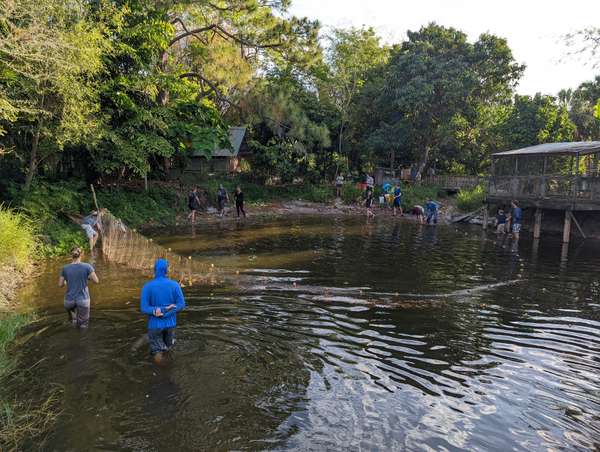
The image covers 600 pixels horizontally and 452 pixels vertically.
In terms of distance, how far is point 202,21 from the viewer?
25938 millimetres

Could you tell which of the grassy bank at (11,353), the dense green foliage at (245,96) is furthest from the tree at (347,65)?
the grassy bank at (11,353)

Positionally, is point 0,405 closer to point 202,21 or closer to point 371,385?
point 371,385

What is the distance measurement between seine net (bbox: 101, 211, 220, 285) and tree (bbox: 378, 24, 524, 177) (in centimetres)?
2592

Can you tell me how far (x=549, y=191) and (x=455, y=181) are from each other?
13.3m

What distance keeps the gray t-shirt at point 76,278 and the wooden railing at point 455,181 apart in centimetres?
3026

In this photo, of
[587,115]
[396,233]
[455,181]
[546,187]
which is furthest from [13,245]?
[587,115]

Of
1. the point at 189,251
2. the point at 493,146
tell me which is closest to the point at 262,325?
the point at 189,251

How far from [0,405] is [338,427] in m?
4.04

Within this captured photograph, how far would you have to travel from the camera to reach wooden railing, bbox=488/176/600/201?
67.3 feet

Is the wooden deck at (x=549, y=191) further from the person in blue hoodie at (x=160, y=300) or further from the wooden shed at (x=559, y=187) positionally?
the person in blue hoodie at (x=160, y=300)

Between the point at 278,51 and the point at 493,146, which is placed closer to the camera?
the point at 278,51

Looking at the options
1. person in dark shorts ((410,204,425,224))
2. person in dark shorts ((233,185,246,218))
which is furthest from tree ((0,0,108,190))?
person in dark shorts ((410,204,425,224))

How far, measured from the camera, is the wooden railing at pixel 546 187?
20516 millimetres

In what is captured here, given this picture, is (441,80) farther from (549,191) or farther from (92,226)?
(92,226)
